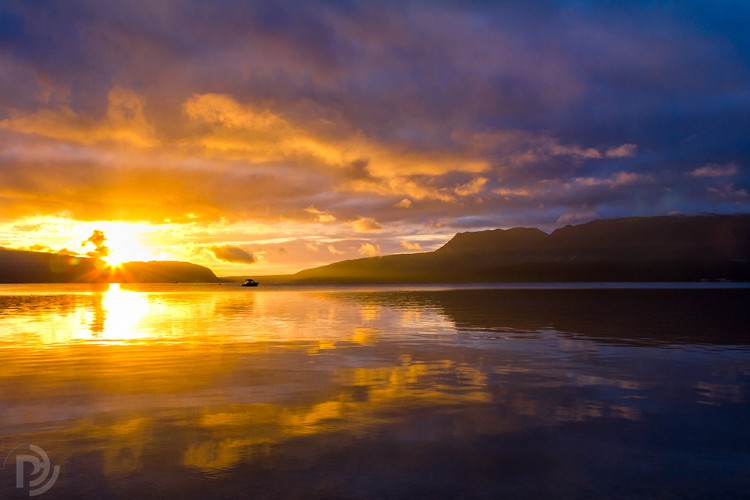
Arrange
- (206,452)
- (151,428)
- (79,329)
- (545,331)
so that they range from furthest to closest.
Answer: (79,329), (545,331), (151,428), (206,452)

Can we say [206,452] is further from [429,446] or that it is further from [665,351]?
[665,351]

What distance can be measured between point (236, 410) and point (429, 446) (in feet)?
19.0

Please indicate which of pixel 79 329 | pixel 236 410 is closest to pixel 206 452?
pixel 236 410

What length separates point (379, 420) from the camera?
45.0ft

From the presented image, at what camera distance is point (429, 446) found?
11680 mm

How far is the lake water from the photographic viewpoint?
9.72 m

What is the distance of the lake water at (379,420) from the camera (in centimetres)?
972
